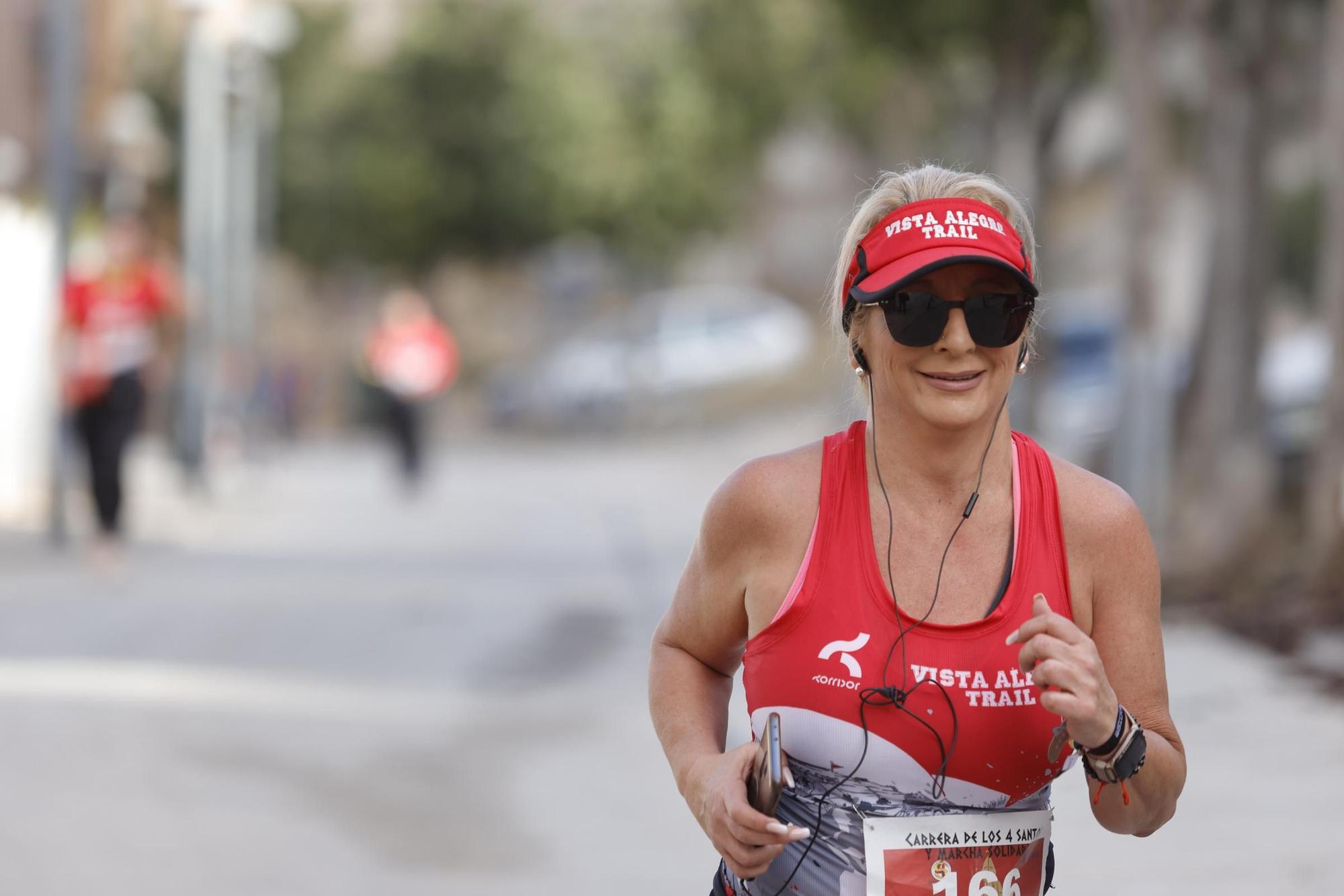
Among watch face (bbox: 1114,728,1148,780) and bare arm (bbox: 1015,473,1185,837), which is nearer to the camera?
watch face (bbox: 1114,728,1148,780)

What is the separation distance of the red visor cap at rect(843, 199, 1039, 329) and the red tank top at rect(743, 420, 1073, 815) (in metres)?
0.29

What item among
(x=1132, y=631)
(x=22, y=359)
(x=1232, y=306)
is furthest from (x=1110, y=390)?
(x=1132, y=631)

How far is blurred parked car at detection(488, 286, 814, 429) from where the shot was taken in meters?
38.0

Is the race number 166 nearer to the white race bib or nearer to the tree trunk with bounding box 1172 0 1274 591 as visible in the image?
the white race bib

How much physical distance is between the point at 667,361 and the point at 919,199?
3550cm

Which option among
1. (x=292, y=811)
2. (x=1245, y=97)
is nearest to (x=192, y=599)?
(x=292, y=811)

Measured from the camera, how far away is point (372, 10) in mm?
93875

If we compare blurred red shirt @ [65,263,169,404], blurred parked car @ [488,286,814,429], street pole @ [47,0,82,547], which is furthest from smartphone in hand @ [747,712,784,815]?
blurred parked car @ [488,286,814,429]

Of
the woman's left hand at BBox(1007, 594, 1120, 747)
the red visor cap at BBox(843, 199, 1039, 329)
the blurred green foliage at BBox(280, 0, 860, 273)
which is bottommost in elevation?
the woman's left hand at BBox(1007, 594, 1120, 747)

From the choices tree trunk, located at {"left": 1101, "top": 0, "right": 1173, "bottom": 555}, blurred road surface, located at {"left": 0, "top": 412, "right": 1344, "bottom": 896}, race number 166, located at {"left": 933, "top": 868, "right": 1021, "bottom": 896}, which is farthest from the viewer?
tree trunk, located at {"left": 1101, "top": 0, "right": 1173, "bottom": 555}

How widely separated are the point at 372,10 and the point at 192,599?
85181mm

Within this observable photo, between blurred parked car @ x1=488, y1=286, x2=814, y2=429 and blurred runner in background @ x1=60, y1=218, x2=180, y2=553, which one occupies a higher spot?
blurred parked car @ x1=488, y1=286, x2=814, y2=429

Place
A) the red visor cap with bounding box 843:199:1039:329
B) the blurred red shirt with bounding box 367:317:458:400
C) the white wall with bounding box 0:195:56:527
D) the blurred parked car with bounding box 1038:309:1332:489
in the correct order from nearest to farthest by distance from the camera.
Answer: the red visor cap with bounding box 843:199:1039:329, the blurred parked car with bounding box 1038:309:1332:489, the white wall with bounding box 0:195:56:527, the blurred red shirt with bounding box 367:317:458:400

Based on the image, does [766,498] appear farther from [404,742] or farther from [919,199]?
[404,742]
